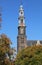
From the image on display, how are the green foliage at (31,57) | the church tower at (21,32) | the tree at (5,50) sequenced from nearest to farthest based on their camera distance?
the tree at (5,50)
the green foliage at (31,57)
the church tower at (21,32)

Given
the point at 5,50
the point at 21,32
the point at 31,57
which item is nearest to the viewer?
the point at 5,50

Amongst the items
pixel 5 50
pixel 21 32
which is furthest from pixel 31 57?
pixel 21 32

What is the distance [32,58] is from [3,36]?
27.9 m

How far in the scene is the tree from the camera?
37375 mm

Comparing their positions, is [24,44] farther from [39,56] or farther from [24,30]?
[39,56]

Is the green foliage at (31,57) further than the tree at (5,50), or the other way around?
the green foliage at (31,57)

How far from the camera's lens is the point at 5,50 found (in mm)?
37500

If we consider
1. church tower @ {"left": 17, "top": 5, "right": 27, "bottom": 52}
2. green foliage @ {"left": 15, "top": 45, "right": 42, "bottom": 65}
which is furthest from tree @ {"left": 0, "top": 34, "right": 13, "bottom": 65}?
church tower @ {"left": 17, "top": 5, "right": 27, "bottom": 52}

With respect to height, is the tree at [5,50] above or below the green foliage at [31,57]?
above

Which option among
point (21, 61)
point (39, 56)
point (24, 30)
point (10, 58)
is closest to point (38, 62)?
point (39, 56)

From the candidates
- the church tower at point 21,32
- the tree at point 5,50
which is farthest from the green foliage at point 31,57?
the church tower at point 21,32

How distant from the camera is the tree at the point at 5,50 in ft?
123

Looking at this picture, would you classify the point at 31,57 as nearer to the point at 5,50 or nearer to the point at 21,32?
the point at 5,50

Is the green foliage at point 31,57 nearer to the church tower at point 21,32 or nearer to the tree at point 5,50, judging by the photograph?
the tree at point 5,50
